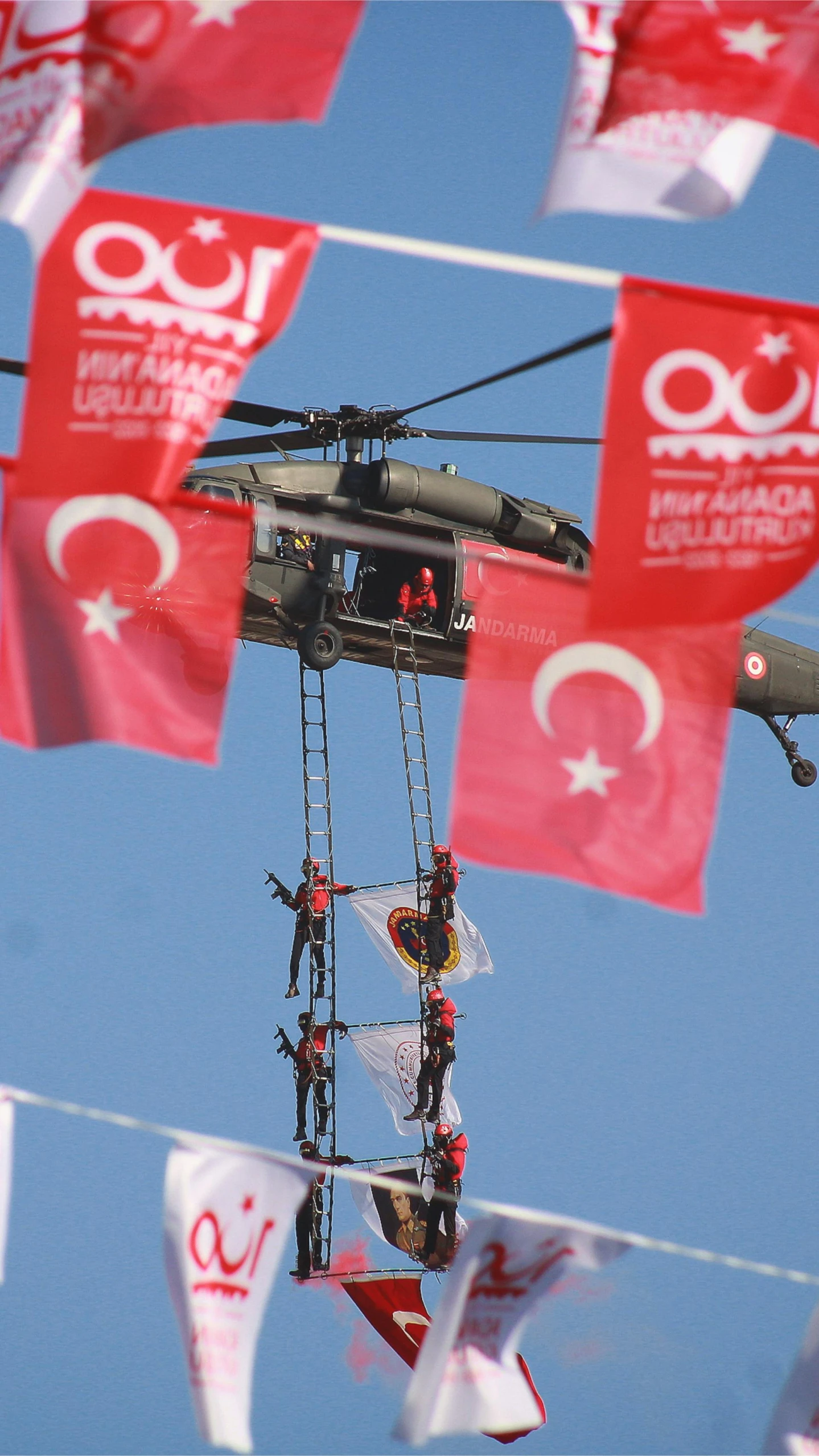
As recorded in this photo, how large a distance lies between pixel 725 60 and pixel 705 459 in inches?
78.1

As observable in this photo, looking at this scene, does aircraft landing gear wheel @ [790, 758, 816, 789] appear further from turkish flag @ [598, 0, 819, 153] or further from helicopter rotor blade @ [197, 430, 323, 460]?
turkish flag @ [598, 0, 819, 153]

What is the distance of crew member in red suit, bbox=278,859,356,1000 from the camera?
20438mm

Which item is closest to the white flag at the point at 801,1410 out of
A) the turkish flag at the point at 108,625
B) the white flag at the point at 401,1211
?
the turkish flag at the point at 108,625

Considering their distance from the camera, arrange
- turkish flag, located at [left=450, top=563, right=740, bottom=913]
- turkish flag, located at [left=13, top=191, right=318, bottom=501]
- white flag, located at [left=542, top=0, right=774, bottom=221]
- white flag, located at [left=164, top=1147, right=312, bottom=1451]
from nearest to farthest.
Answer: white flag, located at [left=542, top=0, right=774, bottom=221] < turkish flag, located at [left=13, top=191, right=318, bottom=501] < white flag, located at [left=164, top=1147, right=312, bottom=1451] < turkish flag, located at [left=450, top=563, right=740, bottom=913]

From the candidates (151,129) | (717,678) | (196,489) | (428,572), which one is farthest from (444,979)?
(151,129)

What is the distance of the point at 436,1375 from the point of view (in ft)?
33.1

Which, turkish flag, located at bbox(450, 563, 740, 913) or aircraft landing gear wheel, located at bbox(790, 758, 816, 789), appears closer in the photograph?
turkish flag, located at bbox(450, 563, 740, 913)

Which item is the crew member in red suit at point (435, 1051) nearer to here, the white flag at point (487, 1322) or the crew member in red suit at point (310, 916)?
the crew member in red suit at point (310, 916)

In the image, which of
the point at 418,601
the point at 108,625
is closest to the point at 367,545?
the point at 418,601

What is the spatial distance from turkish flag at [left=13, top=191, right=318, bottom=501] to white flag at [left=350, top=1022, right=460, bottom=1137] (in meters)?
12.3

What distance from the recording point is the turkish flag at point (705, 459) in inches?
396

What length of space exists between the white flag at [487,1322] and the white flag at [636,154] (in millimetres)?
5005

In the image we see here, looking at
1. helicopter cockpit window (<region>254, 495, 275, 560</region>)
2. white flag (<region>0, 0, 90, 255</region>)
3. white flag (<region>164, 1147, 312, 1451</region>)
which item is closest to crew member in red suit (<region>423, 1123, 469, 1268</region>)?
helicopter cockpit window (<region>254, 495, 275, 560</region>)

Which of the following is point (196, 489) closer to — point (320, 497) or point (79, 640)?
point (320, 497)
